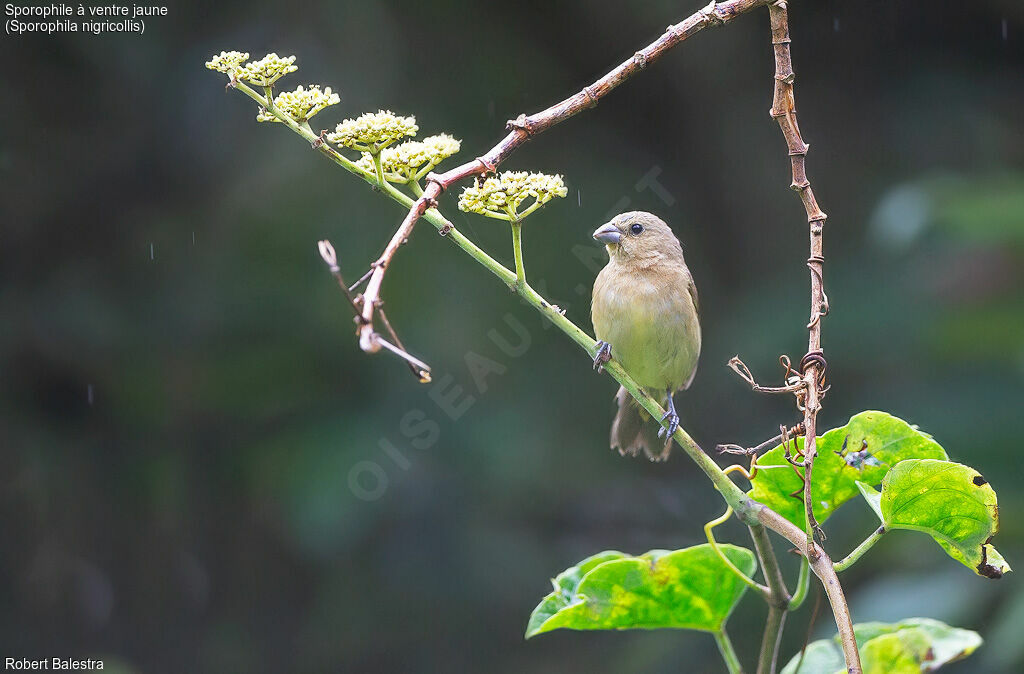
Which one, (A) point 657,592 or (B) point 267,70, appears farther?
(A) point 657,592

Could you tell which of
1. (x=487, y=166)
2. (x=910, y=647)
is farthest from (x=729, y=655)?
(x=487, y=166)

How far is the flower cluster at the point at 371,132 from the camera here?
4.59 ft

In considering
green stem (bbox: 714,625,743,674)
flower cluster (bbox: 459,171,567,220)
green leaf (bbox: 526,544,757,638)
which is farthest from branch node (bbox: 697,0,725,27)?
green stem (bbox: 714,625,743,674)

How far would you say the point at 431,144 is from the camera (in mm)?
1456

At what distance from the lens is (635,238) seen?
10.5ft

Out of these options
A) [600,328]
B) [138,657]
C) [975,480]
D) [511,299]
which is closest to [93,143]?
[511,299]

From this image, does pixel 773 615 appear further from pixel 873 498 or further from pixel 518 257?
pixel 518 257

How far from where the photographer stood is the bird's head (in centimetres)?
314

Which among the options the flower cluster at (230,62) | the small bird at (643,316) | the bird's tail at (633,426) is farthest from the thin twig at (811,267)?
the bird's tail at (633,426)

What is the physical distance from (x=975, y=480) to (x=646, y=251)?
189 cm

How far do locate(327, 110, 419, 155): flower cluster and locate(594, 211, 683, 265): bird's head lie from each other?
1.74 metres

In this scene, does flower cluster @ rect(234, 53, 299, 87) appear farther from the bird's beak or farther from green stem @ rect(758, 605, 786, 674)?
the bird's beak

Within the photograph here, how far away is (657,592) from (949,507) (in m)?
0.49

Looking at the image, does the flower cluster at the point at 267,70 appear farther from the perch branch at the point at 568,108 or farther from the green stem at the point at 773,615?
the green stem at the point at 773,615
